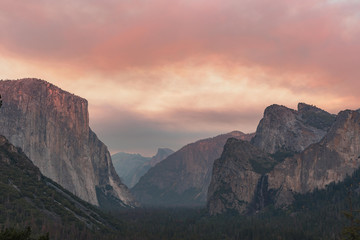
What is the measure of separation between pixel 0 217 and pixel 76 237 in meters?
37.9

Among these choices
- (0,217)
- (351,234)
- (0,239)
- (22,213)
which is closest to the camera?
(0,239)

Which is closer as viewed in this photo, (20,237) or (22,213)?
(20,237)

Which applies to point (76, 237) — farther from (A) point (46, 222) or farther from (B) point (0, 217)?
(B) point (0, 217)

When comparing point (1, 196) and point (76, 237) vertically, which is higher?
point (1, 196)

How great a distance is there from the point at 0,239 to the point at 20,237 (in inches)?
132

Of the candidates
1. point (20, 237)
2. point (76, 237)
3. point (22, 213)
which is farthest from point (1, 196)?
point (20, 237)

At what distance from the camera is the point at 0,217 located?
178m

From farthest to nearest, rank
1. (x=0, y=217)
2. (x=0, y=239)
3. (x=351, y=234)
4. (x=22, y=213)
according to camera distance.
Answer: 1. (x=22, y=213)
2. (x=0, y=217)
3. (x=351, y=234)
4. (x=0, y=239)

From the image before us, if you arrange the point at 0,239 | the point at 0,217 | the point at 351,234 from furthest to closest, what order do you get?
the point at 0,217
the point at 351,234
the point at 0,239

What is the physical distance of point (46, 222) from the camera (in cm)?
19450

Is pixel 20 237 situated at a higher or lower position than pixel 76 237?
higher

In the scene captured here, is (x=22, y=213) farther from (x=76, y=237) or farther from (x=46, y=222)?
(x=76, y=237)

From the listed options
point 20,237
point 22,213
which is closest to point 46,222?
point 22,213

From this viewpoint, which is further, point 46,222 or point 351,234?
point 46,222
